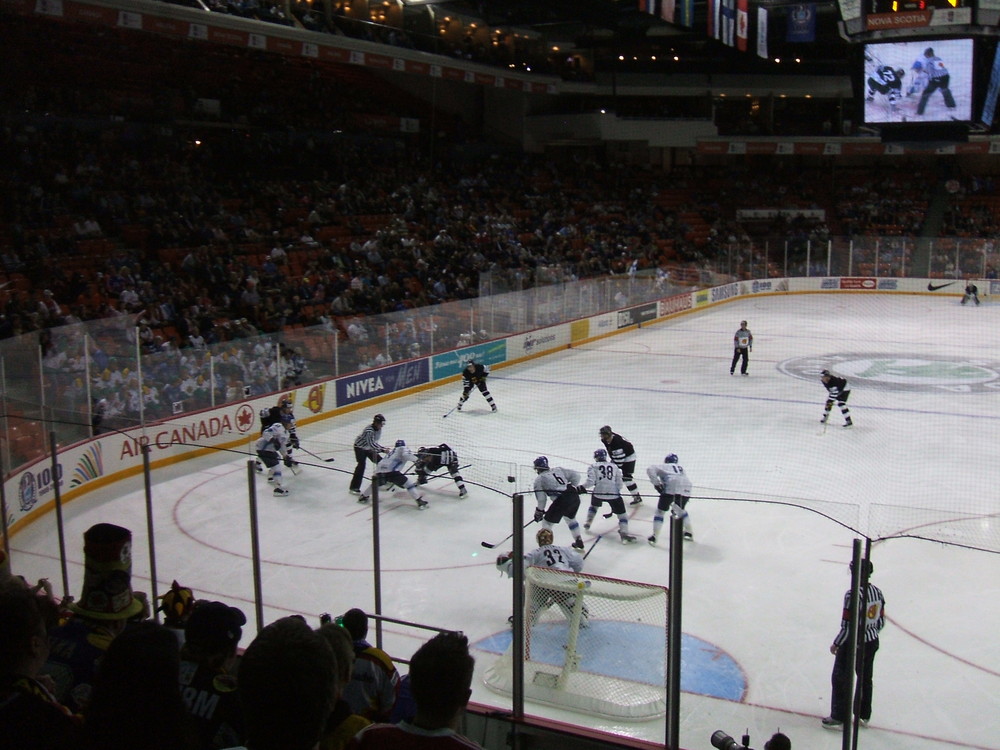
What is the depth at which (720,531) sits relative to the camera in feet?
32.2

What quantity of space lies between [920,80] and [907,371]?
19.4ft

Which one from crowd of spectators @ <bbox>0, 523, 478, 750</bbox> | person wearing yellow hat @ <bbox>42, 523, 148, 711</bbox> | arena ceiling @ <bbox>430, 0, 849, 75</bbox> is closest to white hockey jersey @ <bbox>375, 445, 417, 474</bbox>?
person wearing yellow hat @ <bbox>42, 523, 148, 711</bbox>

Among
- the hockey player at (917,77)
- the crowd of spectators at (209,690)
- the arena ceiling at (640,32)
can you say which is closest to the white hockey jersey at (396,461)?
the crowd of spectators at (209,690)

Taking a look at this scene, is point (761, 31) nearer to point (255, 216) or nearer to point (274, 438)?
point (255, 216)

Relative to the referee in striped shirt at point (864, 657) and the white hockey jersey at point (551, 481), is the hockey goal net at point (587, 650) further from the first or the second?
the white hockey jersey at point (551, 481)

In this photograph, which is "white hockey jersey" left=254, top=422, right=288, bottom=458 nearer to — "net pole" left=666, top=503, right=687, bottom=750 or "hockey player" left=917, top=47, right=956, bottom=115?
"net pole" left=666, top=503, right=687, bottom=750

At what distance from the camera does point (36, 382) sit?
34.1 ft

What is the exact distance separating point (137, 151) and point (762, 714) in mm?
19108

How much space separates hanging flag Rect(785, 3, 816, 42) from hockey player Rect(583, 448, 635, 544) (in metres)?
23.3

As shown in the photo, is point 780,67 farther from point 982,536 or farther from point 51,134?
point 982,536

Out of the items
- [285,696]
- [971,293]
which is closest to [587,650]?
[285,696]

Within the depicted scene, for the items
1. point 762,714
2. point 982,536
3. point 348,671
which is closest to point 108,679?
point 348,671

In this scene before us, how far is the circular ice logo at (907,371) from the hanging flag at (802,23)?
12.1m

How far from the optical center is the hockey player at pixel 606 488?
9320 mm
